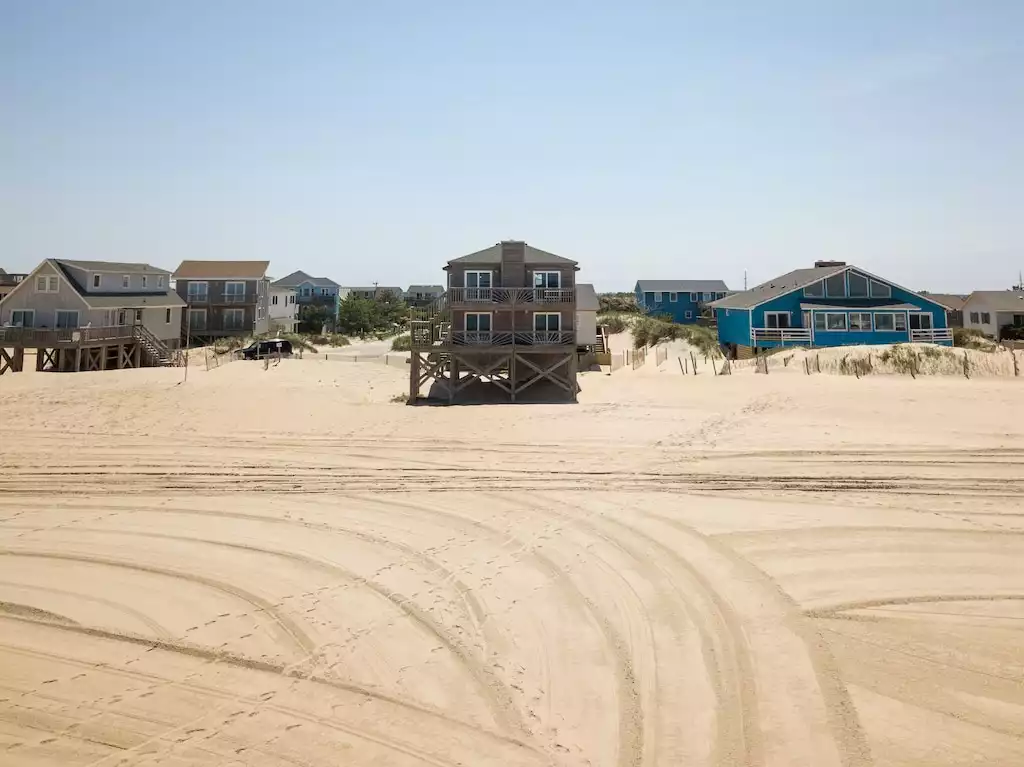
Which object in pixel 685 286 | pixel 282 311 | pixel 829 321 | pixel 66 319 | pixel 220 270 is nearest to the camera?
pixel 66 319

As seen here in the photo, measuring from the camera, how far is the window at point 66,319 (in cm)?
4072

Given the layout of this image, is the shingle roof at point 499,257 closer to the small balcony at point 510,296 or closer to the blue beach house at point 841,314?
the small balcony at point 510,296

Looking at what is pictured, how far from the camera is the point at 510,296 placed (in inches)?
1230

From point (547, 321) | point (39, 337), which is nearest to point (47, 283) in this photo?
point (39, 337)

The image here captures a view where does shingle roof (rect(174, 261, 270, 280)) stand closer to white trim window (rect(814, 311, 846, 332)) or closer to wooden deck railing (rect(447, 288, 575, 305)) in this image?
wooden deck railing (rect(447, 288, 575, 305))

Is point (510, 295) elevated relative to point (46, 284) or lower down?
lower down

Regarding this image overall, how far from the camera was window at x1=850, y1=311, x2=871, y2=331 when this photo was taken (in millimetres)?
43025

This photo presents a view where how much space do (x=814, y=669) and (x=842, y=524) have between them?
5.43 meters

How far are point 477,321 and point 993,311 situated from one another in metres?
61.7

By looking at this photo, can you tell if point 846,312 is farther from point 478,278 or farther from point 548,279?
point 478,278

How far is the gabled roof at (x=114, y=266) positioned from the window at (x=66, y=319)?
3698mm

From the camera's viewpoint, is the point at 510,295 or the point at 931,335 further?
the point at 931,335

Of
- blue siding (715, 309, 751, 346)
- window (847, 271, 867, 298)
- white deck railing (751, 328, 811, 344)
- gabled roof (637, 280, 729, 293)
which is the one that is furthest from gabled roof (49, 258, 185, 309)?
gabled roof (637, 280, 729, 293)

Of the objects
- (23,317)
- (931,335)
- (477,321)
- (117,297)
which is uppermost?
(117,297)
